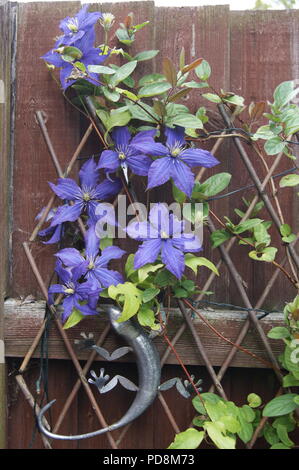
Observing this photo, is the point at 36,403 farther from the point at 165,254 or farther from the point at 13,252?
the point at 165,254

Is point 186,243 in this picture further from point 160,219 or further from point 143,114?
point 143,114

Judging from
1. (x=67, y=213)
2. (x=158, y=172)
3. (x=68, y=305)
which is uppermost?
(x=158, y=172)

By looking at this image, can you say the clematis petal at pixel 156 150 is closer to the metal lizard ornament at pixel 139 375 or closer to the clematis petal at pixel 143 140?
the clematis petal at pixel 143 140

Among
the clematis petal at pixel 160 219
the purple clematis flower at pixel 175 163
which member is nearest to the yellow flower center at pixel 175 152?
the purple clematis flower at pixel 175 163

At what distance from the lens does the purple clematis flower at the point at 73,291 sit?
1.01 metres

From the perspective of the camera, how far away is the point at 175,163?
0.99 metres

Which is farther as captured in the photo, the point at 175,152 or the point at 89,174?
the point at 89,174

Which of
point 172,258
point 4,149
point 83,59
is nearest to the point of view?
point 172,258

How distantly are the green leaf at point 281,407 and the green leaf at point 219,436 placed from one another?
0.36ft

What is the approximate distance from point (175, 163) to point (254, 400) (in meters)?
0.63

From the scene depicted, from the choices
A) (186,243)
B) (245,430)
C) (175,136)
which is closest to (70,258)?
(186,243)

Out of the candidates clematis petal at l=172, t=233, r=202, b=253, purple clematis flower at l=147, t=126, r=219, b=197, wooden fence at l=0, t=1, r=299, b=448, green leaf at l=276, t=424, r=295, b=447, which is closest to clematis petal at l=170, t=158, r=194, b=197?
purple clematis flower at l=147, t=126, r=219, b=197

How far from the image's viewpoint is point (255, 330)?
1108 millimetres
